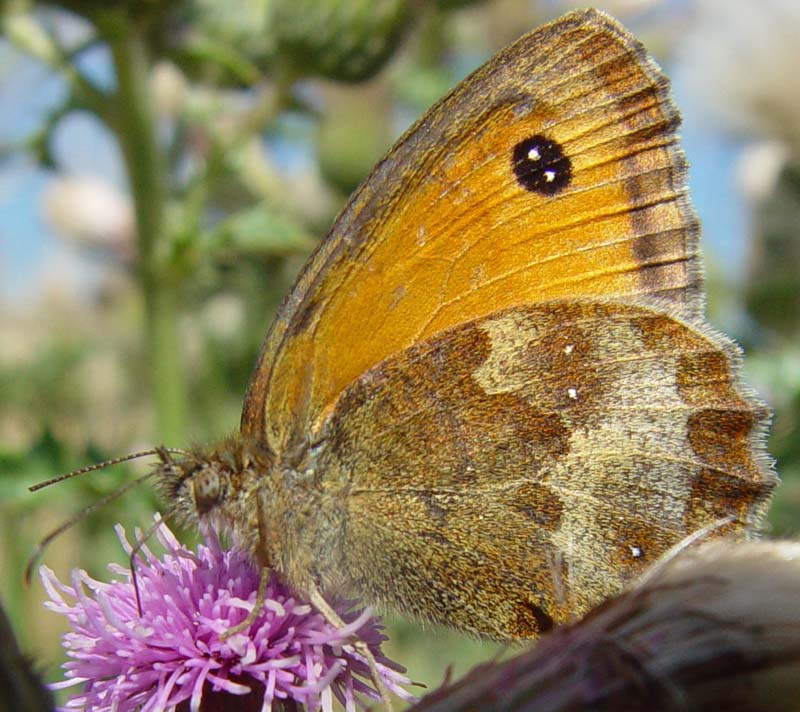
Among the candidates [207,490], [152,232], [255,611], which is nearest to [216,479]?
[207,490]

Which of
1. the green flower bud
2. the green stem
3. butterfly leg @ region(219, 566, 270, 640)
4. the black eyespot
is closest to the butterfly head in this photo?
butterfly leg @ region(219, 566, 270, 640)

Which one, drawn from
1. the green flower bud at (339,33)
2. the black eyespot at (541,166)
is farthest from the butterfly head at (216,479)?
the green flower bud at (339,33)

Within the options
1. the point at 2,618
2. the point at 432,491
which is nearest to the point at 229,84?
the point at 432,491

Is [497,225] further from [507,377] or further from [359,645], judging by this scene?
[359,645]

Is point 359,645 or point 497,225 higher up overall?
point 497,225

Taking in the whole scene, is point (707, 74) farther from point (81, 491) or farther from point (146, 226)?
point (81, 491)

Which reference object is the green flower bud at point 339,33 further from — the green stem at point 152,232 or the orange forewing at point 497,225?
the orange forewing at point 497,225

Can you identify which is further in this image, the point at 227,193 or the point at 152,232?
the point at 227,193
